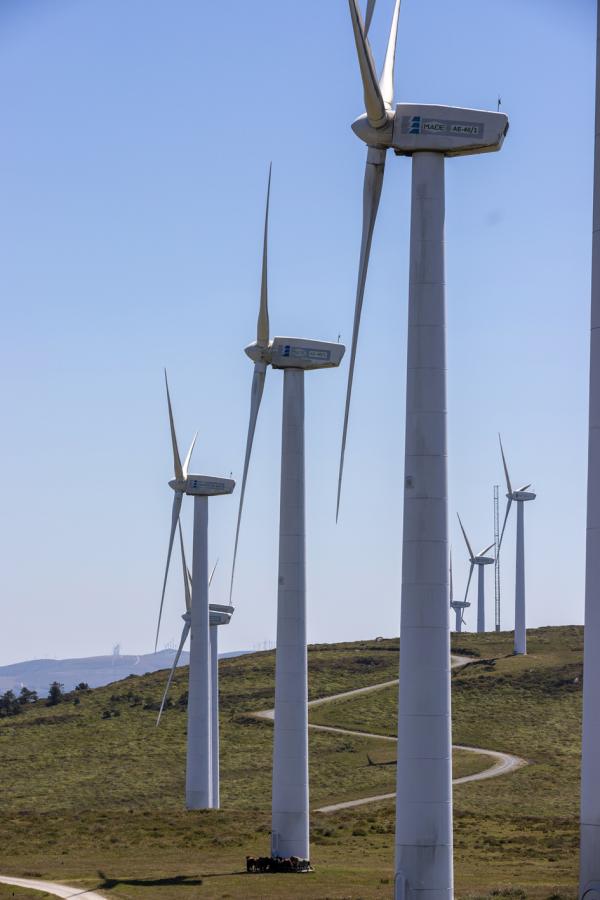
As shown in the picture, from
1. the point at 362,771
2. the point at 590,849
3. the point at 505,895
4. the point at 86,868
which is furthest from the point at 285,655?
the point at 362,771

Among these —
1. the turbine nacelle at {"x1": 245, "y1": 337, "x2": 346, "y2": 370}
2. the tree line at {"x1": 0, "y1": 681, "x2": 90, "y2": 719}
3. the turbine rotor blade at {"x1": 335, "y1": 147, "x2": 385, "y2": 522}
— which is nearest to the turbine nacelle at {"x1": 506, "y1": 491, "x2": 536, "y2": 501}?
the tree line at {"x1": 0, "y1": 681, "x2": 90, "y2": 719}

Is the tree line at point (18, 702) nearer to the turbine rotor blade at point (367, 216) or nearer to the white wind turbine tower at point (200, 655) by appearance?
the white wind turbine tower at point (200, 655)

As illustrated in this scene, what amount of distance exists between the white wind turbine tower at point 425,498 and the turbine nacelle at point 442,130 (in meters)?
0.03

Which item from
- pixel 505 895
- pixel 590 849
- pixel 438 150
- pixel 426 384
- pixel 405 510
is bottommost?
pixel 505 895

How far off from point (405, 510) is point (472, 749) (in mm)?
95340

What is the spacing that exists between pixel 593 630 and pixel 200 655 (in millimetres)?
62698

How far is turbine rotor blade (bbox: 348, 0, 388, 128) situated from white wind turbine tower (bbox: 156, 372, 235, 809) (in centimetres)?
5230

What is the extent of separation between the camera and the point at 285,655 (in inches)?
2450

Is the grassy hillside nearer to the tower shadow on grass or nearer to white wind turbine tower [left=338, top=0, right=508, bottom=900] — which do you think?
the tower shadow on grass

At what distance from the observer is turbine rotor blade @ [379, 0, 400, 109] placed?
131 ft

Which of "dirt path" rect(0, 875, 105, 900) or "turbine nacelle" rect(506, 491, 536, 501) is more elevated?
"turbine nacelle" rect(506, 491, 536, 501)

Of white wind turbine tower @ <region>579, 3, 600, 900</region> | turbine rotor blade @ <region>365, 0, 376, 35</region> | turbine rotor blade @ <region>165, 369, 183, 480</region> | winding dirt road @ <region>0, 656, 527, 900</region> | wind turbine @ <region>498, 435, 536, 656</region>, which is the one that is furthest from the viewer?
wind turbine @ <region>498, 435, 536, 656</region>

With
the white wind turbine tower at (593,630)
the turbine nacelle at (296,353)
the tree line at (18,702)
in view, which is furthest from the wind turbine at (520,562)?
the white wind turbine tower at (593,630)

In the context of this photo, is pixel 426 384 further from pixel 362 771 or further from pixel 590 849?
pixel 362 771
